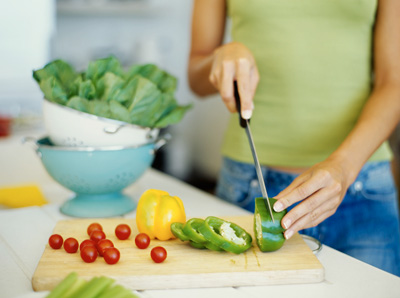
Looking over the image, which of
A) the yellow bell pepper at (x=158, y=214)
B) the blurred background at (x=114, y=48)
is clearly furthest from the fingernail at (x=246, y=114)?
the blurred background at (x=114, y=48)

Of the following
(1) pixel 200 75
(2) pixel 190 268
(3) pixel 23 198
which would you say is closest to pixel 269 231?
(2) pixel 190 268

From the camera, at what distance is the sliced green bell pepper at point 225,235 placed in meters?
0.90

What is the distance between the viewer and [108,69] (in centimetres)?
125

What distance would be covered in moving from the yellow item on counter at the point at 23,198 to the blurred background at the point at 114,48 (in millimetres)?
953

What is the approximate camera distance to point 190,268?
858 mm

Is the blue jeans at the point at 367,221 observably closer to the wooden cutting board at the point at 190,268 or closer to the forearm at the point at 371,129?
the forearm at the point at 371,129

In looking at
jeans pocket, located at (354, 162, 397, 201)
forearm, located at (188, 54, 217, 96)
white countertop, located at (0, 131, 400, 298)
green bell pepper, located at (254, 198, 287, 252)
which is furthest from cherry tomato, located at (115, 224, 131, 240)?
jeans pocket, located at (354, 162, 397, 201)

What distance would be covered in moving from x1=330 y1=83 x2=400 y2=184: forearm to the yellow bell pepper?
13.6 inches

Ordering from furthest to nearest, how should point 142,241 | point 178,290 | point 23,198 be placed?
point 23,198 < point 142,241 < point 178,290

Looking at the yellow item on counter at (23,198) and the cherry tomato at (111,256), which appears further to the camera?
the yellow item on counter at (23,198)

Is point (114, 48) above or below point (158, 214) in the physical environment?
below

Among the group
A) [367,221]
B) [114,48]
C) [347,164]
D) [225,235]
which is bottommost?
[114,48]

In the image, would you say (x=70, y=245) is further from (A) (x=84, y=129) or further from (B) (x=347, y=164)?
(B) (x=347, y=164)

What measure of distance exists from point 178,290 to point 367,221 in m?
0.63
